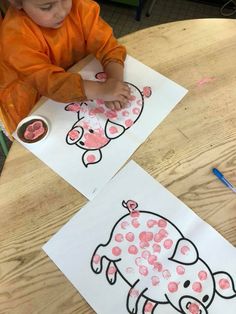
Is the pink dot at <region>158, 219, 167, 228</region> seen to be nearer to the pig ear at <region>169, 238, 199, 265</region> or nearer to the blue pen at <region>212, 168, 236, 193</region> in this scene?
the pig ear at <region>169, 238, 199, 265</region>

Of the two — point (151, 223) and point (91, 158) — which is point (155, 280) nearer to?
point (151, 223)

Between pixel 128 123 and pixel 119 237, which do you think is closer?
pixel 119 237

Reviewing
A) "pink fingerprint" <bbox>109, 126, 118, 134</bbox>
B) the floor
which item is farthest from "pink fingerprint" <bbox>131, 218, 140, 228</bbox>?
the floor

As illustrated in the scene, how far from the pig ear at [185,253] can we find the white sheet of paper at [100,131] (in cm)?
A: 18

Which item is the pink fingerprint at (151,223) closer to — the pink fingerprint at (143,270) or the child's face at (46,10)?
the pink fingerprint at (143,270)

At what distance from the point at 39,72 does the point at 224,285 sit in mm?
594

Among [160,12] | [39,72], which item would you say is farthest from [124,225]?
[160,12]

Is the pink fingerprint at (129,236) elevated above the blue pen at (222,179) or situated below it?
below

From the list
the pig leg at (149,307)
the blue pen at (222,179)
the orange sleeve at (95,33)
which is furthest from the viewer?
the orange sleeve at (95,33)

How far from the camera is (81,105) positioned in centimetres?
76

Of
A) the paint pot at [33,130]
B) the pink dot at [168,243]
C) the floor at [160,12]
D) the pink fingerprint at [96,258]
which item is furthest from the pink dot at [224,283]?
the floor at [160,12]

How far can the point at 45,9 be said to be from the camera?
2.43 feet

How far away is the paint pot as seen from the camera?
2.29 feet

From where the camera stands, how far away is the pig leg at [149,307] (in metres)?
0.54
